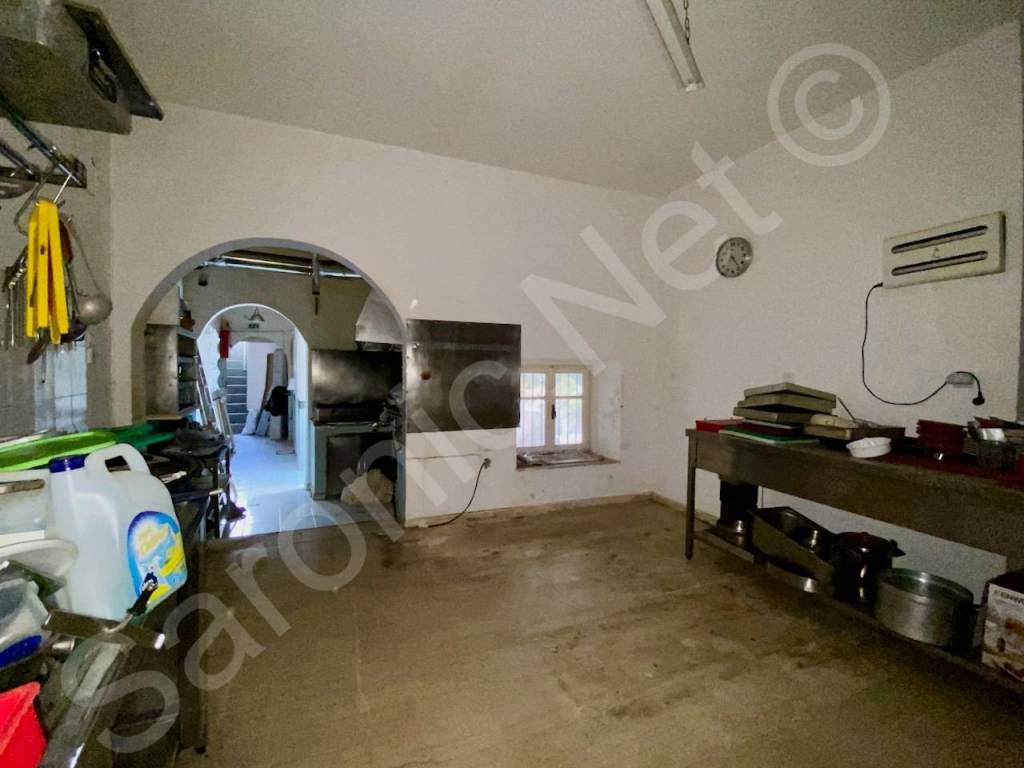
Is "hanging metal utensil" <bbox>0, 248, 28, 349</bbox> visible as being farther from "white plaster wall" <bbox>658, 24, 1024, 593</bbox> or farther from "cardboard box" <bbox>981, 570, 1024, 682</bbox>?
"white plaster wall" <bbox>658, 24, 1024, 593</bbox>

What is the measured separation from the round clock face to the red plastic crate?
12.1 ft

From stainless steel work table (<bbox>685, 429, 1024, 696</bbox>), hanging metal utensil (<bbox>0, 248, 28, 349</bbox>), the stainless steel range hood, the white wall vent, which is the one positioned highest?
the stainless steel range hood

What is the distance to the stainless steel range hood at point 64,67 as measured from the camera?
100cm

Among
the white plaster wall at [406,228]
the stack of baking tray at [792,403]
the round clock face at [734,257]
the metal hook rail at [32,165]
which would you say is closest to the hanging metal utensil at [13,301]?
the metal hook rail at [32,165]

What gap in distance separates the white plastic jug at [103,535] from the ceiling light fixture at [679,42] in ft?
7.51

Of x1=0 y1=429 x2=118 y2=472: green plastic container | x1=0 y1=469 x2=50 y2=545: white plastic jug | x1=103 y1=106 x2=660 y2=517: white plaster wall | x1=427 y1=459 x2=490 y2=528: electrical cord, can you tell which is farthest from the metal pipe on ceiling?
x1=0 y1=469 x2=50 y2=545: white plastic jug

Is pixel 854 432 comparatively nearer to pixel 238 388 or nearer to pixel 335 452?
pixel 335 452

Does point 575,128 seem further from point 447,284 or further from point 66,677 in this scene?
point 66,677

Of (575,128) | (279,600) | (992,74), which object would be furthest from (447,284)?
(992,74)

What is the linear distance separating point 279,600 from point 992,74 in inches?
167

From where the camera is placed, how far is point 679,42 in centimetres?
166

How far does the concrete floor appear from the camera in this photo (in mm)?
1310

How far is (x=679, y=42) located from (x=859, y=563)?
238 centimetres

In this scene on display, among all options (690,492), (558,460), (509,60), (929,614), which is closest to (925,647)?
(929,614)
